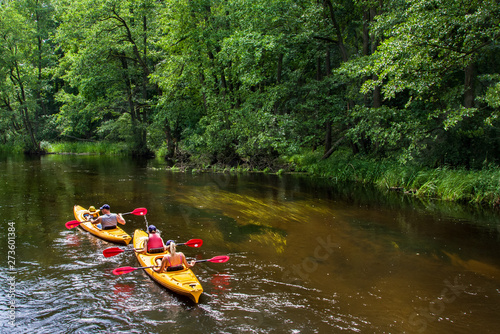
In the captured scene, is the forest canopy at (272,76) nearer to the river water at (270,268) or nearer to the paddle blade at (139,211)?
the river water at (270,268)

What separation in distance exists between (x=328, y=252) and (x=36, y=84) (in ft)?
113

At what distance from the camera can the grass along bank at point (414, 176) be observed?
1230 centimetres

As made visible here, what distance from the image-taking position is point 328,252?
841 centimetres

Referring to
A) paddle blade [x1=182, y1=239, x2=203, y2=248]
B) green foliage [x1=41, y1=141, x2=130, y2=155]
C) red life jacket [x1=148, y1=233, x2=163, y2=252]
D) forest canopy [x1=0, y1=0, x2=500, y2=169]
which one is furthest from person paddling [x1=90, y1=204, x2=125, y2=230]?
green foliage [x1=41, y1=141, x2=130, y2=155]

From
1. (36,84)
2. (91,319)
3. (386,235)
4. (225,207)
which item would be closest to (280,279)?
(91,319)

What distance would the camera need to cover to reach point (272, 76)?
2141 centimetres

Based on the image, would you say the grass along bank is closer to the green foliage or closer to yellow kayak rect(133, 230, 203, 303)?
yellow kayak rect(133, 230, 203, 303)

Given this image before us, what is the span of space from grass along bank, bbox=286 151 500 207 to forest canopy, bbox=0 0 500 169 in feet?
2.10

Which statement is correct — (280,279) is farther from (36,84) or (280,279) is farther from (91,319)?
(36,84)

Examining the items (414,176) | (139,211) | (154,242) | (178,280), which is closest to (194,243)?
(154,242)

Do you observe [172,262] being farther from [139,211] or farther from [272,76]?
[272,76]

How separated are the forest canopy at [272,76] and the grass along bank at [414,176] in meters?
0.64

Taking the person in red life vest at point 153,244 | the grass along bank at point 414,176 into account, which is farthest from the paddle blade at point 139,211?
the grass along bank at point 414,176

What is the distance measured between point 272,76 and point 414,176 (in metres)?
10.2
